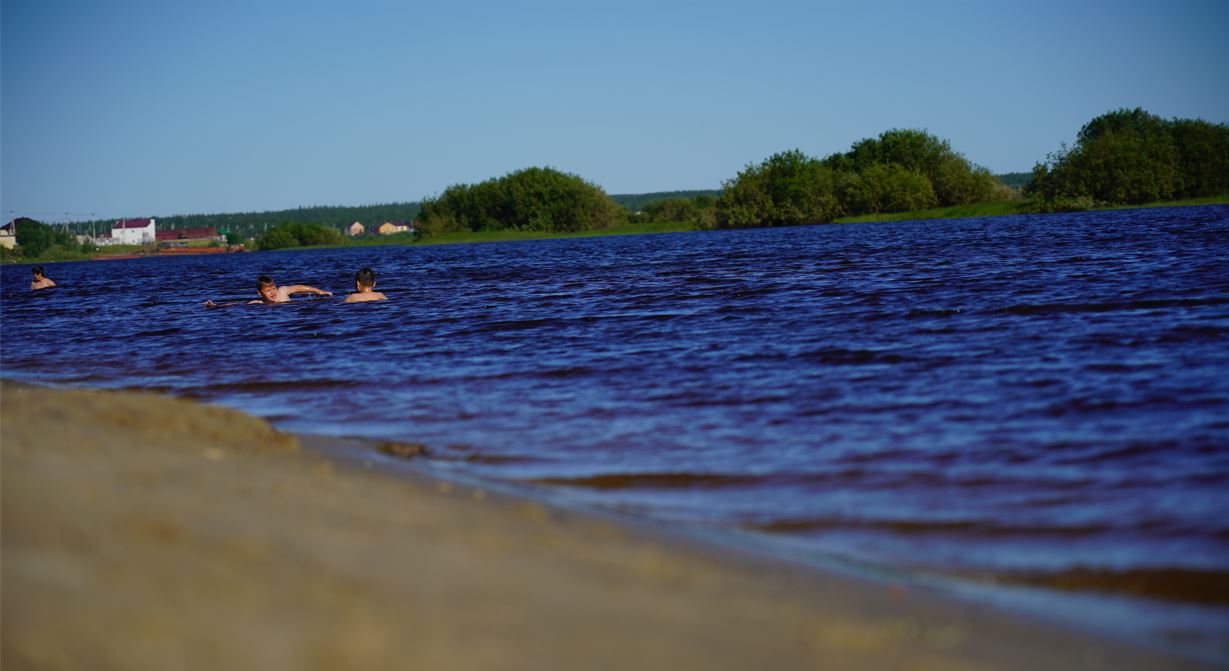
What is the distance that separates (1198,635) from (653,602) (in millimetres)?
2073

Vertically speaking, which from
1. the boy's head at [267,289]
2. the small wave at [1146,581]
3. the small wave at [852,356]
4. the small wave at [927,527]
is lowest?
the small wave at [927,527]

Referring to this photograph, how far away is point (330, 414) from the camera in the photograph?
10.6 metres

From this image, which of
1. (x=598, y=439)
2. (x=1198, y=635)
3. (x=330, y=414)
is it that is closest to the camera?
(x=1198, y=635)

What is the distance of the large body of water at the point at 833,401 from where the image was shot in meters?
5.86

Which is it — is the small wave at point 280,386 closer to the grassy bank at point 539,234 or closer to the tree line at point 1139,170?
the tree line at point 1139,170

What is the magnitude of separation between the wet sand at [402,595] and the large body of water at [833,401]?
0.76 m

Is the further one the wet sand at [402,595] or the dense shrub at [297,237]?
the dense shrub at [297,237]

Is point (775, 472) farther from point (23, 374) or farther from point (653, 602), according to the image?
point (23, 374)

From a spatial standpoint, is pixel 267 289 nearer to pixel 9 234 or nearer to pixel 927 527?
pixel 927 527

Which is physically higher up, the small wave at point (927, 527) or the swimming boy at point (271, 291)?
the swimming boy at point (271, 291)

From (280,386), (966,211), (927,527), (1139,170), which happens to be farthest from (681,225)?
(927,527)

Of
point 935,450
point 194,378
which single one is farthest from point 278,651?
point 194,378

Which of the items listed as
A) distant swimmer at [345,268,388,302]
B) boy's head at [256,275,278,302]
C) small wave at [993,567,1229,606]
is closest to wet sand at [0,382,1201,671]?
small wave at [993,567,1229,606]

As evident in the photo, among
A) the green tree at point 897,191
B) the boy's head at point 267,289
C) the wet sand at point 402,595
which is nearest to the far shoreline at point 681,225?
the green tree at point 897,191
